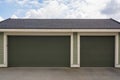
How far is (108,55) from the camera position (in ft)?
32.8

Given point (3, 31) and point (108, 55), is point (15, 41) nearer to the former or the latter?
point (3, 31)

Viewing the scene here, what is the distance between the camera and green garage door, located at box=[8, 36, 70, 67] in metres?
9.97

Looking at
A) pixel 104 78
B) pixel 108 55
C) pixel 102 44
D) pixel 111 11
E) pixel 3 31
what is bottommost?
pixel 104 78

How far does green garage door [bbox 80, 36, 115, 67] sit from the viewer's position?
9.98 meters

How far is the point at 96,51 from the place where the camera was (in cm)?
999

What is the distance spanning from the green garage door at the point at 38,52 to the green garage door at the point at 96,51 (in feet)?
3.37

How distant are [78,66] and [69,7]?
545 cm

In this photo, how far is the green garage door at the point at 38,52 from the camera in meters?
9.97

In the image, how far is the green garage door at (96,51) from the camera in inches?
393

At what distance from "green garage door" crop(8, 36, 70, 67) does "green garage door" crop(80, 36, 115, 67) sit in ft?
3.37

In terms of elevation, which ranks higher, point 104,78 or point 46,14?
point 46,14

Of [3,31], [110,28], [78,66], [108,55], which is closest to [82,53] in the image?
[78,66]

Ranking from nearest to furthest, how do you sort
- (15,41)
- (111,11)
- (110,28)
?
(110,28) < (15,41) < (111,11)

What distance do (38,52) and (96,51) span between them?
12.2 ft
